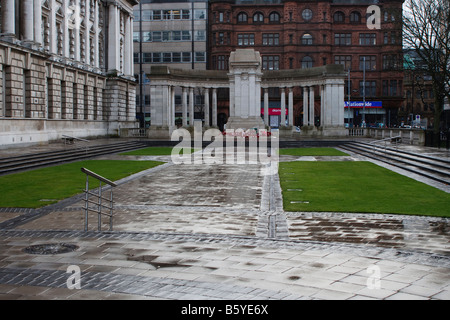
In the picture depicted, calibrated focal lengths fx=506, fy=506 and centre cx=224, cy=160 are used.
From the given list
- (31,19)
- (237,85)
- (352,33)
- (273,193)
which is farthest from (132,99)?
(273,193)

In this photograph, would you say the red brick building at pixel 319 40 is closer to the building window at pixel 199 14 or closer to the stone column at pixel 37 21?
the building window at pixel 199 14

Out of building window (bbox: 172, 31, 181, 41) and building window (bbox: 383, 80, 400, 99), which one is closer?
building window (bbox: 383, 80, 400, 99)

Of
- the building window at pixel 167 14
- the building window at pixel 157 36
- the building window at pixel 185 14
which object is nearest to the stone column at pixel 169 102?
the building window at pixel 157 36

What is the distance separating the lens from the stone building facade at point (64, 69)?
120ft

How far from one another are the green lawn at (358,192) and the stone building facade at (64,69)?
865 inches

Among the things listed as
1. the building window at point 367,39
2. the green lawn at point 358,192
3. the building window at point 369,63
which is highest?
the building window at point 367,39

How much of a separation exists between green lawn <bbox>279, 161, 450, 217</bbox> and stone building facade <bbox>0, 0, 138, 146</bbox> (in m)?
22.0

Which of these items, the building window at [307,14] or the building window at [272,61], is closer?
the building window at [307,14]

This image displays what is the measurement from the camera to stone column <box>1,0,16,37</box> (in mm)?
36500

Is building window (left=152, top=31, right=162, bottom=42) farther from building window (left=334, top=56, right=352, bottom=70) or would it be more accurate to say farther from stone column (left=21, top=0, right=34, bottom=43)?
stone column (left=21, top=0, right=34, bottom=43)

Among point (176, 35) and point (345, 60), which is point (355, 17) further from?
point (176, 35)

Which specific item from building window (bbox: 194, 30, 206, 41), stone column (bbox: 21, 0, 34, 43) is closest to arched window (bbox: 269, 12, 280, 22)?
building window (bbox: 194, 30, 206, 41)

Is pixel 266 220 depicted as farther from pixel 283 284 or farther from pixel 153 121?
pixel 153 121

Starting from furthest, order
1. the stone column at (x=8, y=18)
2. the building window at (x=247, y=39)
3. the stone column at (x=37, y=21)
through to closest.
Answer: the building window at (x=247, y=39)
the stone column at (x=37, y=21)
the stone column at (x=8, y=18)
